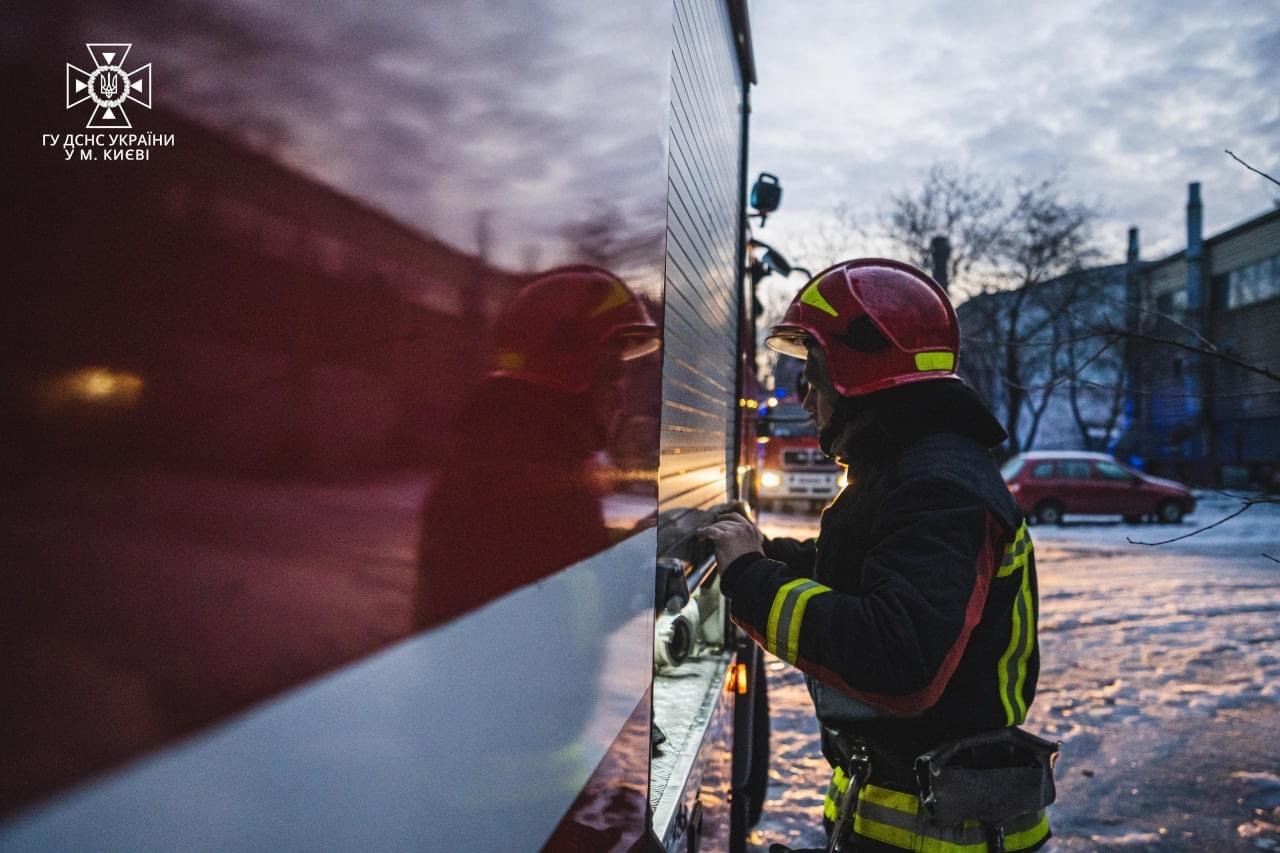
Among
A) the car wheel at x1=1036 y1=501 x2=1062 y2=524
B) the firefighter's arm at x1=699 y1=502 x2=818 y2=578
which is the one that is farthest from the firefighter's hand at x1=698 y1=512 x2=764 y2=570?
the car wheel at x1=1036 y1=501 x2=1062 y2=524

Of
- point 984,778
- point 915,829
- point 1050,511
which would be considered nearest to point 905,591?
point 984,778

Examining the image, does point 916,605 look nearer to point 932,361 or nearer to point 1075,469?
point 932,361

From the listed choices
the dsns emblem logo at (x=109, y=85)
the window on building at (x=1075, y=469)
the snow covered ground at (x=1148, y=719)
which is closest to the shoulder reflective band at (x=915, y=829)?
the snow covered ground at (x=1148, y=719)

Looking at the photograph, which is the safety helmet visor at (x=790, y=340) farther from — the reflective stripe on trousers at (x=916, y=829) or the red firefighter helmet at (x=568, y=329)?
the reflective stripe on trousers at (x=916, y=829)

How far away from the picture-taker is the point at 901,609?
5.13ft

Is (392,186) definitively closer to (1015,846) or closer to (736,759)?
(1015,846)

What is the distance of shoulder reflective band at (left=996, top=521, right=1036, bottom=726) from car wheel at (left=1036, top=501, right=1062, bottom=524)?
61.5 ft

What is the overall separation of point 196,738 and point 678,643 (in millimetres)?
1611

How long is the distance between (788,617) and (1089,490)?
19379 millimetres

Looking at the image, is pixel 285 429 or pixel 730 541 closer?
pixel 285 429

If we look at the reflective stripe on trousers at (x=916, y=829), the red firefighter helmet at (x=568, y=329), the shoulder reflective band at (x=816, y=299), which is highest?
the shoulder reflective band at (x=816, y=299)

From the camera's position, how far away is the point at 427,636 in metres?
0.88

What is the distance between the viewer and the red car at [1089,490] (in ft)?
62.0

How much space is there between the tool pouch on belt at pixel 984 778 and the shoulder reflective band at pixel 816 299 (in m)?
0.93
